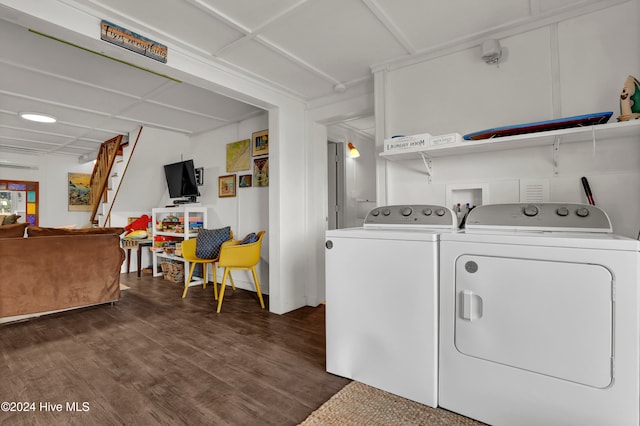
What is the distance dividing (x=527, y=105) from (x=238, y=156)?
3353mm

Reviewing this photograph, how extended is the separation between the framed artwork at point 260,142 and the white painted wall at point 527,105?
167 cm

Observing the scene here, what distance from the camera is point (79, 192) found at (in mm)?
7145

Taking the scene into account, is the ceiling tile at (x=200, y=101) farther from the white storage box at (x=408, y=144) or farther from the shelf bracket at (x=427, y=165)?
the shelf bracket at (x=427, y=165)

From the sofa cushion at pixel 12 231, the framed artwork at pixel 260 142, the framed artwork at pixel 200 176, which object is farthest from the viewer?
the framed artwork at pixel 200 176

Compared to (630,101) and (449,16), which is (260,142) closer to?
(449,16)

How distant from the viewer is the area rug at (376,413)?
155 centimetres

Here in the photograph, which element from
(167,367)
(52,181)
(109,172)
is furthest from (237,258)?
(52,181)

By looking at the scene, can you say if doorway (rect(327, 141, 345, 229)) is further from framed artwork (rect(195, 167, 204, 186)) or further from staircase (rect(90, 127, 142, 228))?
staircase (rect(90, 127, 142, 228))

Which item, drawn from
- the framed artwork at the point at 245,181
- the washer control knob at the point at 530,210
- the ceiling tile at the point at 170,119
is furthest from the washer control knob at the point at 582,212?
the ceiling tile at the point at 170,119

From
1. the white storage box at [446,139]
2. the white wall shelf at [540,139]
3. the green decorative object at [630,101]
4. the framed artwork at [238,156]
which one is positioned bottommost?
the white wall shelf at [540,139]

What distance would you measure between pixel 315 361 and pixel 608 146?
2.30 m

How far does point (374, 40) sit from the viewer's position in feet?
7.50

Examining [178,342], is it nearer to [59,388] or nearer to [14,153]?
[59,388]

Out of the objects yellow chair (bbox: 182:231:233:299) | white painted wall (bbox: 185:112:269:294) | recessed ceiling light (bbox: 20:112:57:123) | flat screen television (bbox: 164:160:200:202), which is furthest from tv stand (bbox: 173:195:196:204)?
recessed ceiling light (bbox: 20:112:57:123)
